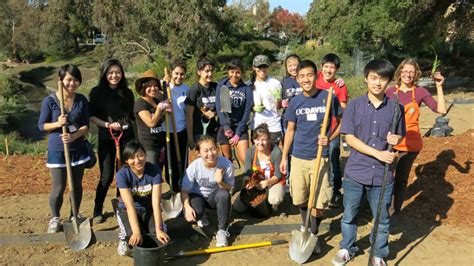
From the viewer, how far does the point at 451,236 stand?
14.5ft

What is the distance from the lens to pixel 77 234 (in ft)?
13.8

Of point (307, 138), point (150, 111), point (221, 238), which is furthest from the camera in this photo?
point (150, 111)

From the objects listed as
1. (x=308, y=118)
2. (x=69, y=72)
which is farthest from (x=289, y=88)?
(x=69, y=72)

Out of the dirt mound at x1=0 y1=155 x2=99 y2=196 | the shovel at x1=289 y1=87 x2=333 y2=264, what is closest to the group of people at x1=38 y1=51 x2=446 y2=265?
the shovel at x1=289 y1=87 x2=333 y2=264

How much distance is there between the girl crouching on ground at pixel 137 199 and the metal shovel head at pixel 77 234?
40 centimetres

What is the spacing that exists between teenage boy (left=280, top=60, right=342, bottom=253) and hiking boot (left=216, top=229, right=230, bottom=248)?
2.55ft

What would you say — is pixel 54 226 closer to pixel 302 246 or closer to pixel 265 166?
pixel 265 166

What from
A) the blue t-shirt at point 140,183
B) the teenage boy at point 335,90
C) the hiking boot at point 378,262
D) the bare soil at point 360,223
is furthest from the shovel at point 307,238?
the blue t-shirt at point 140,183

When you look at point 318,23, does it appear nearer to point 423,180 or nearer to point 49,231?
point 423,180

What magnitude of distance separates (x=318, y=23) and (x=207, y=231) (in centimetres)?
1796

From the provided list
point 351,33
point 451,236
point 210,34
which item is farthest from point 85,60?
point 451,236

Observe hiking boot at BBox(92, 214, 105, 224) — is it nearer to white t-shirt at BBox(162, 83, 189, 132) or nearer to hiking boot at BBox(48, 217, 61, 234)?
hiking boot at BBox(48, 217, 61, 234)

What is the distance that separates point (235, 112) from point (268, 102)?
412 millimetres

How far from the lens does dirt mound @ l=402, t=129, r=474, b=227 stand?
4859mm
